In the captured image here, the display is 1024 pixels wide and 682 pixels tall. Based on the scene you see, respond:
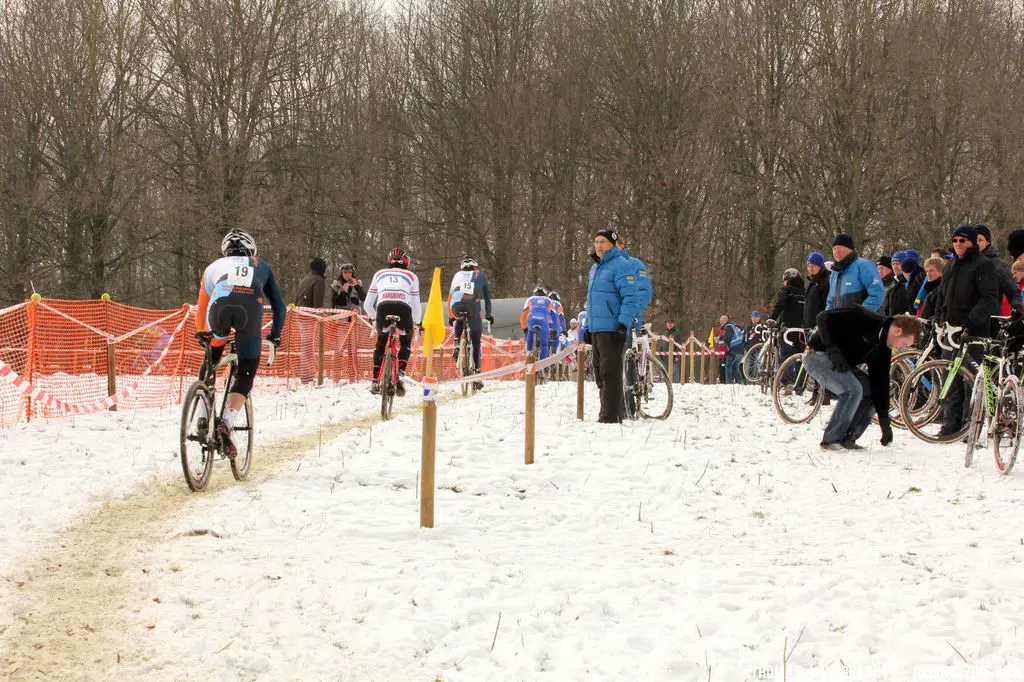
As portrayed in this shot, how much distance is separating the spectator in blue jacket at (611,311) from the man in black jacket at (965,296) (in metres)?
3.19

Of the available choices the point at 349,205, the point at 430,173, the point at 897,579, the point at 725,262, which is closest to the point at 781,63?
the point at 725,262

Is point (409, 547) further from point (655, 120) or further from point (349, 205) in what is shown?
point (349, 205)

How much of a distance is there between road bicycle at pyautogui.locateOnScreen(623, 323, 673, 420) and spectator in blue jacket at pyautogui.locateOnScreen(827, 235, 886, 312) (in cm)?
214

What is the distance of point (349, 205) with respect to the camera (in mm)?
37594

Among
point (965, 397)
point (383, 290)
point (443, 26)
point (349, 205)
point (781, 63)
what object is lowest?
point (965, 397)

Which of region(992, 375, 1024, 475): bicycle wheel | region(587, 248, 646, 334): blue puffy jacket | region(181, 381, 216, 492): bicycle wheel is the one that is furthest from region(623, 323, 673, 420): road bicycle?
region(181, 381, 216, 492): bicycle wheel

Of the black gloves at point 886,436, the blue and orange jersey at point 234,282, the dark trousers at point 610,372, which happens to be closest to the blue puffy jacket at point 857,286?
the black gloves at point 886,436

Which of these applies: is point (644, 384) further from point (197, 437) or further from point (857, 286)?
point (197, 437)

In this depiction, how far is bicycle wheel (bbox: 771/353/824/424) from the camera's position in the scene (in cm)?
1220

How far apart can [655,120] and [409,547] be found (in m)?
27.9

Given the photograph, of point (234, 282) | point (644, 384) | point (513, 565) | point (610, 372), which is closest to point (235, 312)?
point (234, 282)

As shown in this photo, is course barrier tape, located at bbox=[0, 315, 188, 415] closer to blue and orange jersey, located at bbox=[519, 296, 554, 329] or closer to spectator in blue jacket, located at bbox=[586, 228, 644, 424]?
spectator in blue jacket, located at bbox=[586, 228, 644, 424]

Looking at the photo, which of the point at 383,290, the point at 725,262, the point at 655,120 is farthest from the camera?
the point at 725,262

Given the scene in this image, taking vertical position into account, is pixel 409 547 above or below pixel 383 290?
below
